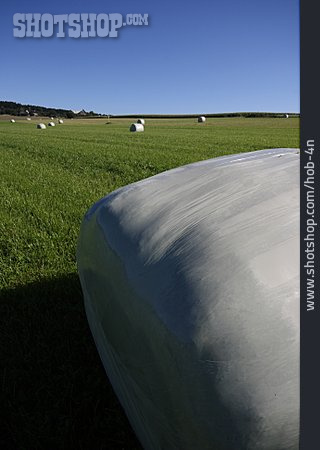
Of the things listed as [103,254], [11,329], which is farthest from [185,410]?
[11,329]

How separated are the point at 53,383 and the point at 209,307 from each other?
5.11 ft

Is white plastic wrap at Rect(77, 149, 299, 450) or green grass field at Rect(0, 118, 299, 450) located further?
green grass field at Rect(0, 118, 299, 450)

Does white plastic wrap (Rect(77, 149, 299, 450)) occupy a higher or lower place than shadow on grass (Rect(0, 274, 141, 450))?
higher

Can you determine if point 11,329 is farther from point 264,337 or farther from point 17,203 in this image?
point 17,203

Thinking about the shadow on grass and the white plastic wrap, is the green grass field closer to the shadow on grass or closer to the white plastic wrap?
the shadow on grass

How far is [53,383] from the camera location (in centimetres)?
244
